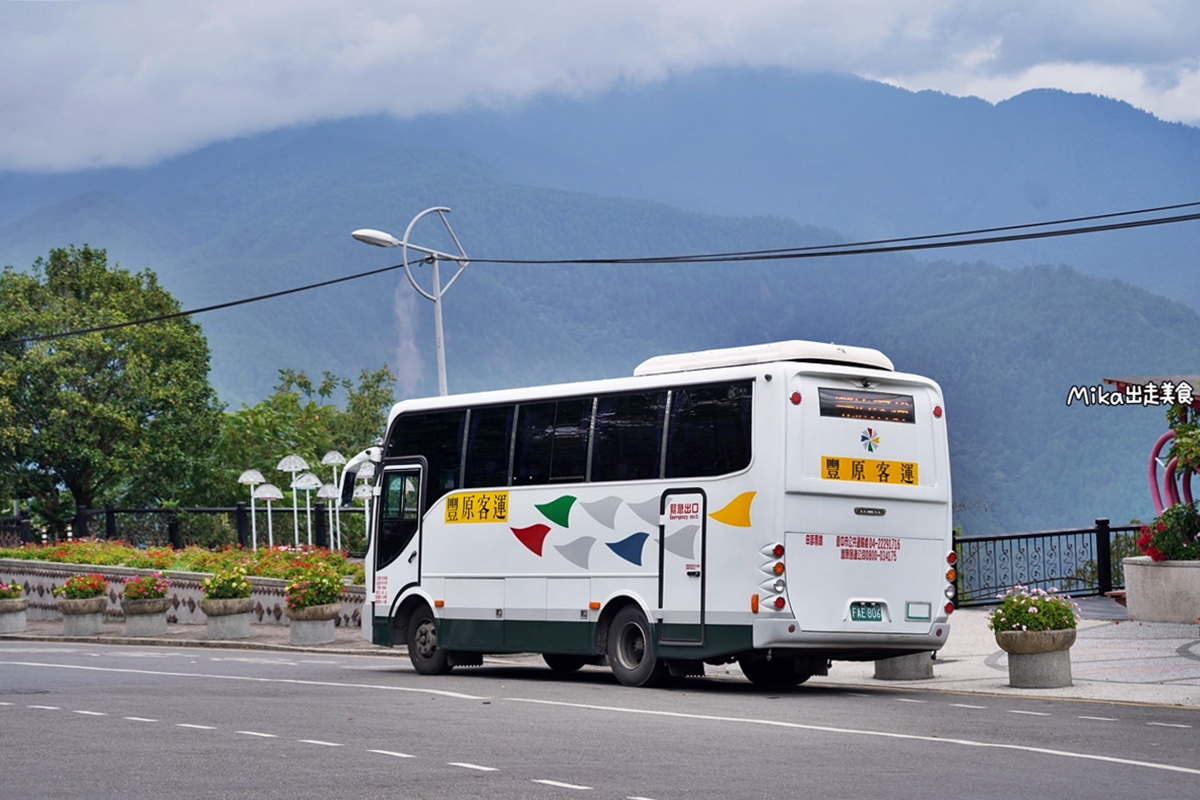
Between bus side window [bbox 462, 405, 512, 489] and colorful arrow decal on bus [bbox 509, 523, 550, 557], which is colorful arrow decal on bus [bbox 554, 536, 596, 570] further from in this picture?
bus side window [bbox 462, 405, 512, 489]

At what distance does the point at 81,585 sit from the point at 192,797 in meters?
26.5

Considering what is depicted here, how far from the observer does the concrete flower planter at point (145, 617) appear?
3250cm

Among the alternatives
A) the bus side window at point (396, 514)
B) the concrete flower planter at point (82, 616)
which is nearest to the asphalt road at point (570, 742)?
the bus side window at point (396, 514)

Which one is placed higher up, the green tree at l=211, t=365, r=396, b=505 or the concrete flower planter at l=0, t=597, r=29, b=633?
the green tree at l=211, t=365, r=396, b=505

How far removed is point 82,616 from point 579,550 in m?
19.2

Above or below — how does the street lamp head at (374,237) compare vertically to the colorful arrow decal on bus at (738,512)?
above

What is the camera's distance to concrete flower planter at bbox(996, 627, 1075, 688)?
664 inches

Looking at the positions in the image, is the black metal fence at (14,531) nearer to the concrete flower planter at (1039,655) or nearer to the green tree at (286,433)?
the green tree at (286,433)

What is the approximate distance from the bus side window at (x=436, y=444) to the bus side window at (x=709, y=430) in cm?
392

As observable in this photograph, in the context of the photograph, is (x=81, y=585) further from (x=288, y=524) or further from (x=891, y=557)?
(x=891, y=557)

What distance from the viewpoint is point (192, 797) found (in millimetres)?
9711

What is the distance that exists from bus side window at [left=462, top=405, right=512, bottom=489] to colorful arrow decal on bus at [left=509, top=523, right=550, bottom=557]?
0.70 meters

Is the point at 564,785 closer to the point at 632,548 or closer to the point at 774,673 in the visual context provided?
the point at 632,548

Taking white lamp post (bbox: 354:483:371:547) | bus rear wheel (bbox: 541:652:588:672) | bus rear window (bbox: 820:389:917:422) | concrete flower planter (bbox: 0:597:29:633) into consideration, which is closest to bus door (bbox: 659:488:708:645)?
bus rear window (bbox: 820:389:917:422)
